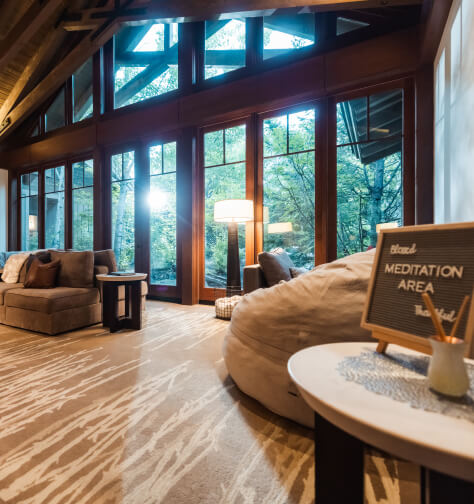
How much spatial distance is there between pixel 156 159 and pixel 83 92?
277 centimetres

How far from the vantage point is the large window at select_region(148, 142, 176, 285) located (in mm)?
5148

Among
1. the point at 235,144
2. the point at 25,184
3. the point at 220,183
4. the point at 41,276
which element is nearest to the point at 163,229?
the point at 220,183

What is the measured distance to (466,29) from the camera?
1983 millimetres

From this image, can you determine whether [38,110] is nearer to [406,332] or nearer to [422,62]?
[422,62]

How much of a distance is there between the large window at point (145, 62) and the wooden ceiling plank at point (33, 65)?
3.73ft

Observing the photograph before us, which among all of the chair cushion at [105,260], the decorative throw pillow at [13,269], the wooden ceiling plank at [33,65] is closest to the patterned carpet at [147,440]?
the chair cushion at [105,260]

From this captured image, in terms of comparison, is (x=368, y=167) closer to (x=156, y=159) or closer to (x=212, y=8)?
(x=212, y=8)

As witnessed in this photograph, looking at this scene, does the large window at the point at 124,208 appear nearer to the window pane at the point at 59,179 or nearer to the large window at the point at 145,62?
the large window at the point at 145,62

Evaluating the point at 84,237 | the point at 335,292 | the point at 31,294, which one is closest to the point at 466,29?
the point at 335,292

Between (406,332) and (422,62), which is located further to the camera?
(422,62)

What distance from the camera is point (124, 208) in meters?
5.72

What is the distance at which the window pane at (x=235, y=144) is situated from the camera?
4.50 meters

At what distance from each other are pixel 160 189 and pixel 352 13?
365 centimetres

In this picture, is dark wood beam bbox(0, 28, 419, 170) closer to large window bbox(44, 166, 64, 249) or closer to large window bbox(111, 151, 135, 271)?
large window bbox(111, 151, 135, 271)
